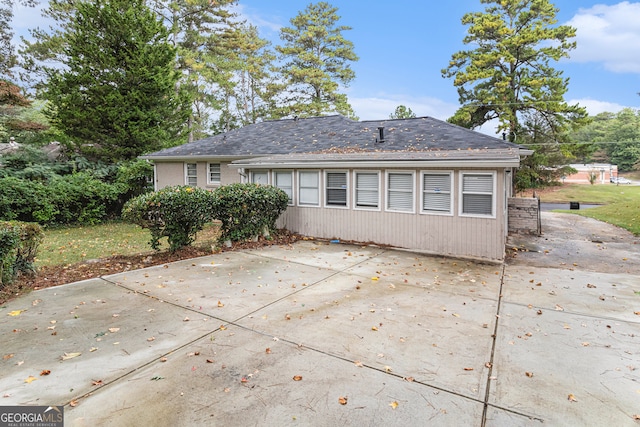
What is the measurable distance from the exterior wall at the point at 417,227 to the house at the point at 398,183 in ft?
0.07

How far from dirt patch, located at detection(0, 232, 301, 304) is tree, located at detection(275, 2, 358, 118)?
21.7m

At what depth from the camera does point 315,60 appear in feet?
92.7

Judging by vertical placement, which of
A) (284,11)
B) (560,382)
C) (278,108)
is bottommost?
(560,382)

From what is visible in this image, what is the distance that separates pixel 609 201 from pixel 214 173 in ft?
99.6

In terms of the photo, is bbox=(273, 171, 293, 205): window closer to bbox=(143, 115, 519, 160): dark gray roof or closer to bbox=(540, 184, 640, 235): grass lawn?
bbox=(143, 115, 519, 160): dark gray roof

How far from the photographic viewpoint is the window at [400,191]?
→ 889 centimetres

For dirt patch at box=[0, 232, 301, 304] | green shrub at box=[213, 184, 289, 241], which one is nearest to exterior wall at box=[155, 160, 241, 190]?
green shrub at box=[213, 184, 289, 241]

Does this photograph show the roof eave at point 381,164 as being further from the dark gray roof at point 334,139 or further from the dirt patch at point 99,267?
the dark gray roof at point 334,139

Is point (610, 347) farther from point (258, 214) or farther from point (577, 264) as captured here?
point (258, 214)

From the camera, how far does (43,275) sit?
6.27m

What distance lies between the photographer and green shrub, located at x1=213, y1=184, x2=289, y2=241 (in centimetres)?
861


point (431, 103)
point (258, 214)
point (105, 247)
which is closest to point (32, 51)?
point (105, 247)

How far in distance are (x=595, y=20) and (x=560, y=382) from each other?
2960 cm

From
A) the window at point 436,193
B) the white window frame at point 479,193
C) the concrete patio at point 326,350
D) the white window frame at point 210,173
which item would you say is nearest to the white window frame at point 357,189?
the window at point 436,193
